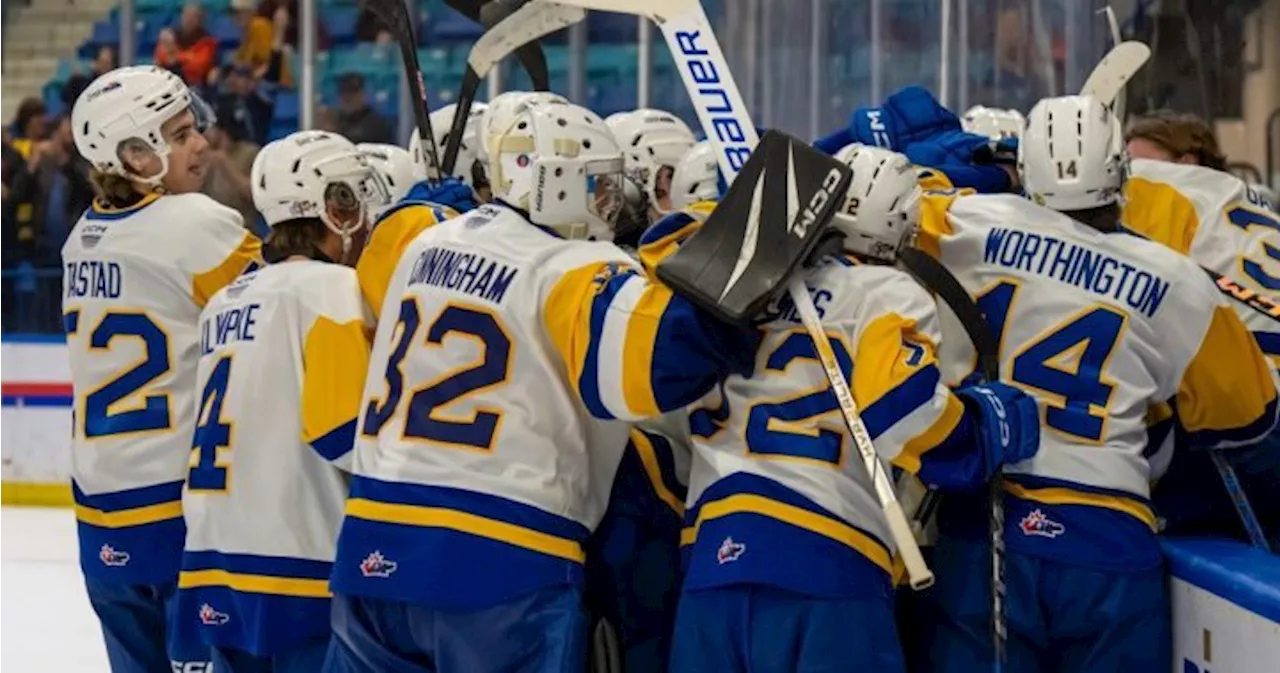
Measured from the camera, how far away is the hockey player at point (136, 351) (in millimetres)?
3490

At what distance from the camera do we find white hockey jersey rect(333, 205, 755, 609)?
2.72 m

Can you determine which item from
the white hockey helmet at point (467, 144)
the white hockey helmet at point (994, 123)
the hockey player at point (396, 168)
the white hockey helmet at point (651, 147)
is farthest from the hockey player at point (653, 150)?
the white hockey helmet at point (994, 123)

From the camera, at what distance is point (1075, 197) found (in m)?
3.00

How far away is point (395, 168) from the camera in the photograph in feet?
13.3

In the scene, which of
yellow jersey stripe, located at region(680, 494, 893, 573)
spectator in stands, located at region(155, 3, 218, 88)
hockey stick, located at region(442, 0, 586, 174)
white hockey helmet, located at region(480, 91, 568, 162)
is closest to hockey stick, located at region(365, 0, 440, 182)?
hockey stick, located at region(442, 0, 586, 174)

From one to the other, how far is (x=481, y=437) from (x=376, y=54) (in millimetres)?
5327

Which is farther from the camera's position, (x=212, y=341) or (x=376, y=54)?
(x=376, y=54)

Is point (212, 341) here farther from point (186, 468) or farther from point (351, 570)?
point (351, 570)

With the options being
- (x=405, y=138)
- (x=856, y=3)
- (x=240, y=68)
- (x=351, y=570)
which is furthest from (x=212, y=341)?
(x=240, y=68)

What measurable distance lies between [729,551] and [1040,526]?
0.47 meters

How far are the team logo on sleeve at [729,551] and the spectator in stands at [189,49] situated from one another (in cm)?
573

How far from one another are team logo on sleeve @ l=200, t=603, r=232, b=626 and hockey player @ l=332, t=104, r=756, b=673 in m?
0.37

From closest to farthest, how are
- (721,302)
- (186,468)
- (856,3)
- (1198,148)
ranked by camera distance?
(721,302) < (186,468) < (1198,148) < (856,3)

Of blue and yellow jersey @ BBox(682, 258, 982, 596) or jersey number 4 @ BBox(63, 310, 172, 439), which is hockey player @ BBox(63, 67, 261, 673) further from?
blue and yellow jersey @ BBox(682, 258, 982, 596)
